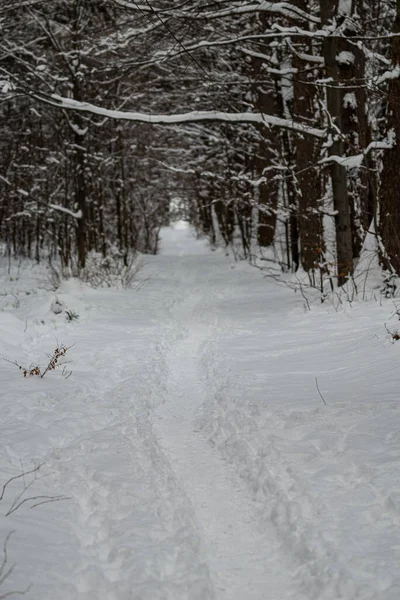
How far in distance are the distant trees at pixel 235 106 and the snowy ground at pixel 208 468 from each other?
3.21 m

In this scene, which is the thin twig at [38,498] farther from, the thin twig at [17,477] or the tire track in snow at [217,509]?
the tire track in snow at [217,509]

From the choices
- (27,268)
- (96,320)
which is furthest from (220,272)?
(96,320)

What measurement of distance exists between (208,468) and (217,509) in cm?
56

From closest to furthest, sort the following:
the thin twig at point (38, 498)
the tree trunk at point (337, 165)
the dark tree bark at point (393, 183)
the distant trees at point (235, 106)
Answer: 1. the thin twig at point (38, 498)
2. the distant trees at point (235, 106)
3. the dark tree bark at point (393, 183)
4. the tree trunk at point (337, 165)

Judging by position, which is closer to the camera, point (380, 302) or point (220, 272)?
point (380, 302)

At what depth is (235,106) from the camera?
50.5 ft

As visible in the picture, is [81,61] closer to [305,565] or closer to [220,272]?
[220,272]

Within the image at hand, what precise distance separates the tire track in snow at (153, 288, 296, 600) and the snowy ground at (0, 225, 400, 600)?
1cm

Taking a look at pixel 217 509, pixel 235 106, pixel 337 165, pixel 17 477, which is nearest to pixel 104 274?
pixel 235 106

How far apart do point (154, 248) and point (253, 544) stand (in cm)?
2600

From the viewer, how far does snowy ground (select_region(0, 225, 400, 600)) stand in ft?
7.92

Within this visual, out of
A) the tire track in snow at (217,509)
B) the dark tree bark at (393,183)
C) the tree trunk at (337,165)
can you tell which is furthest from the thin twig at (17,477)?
the dark tree bark at (393,183)

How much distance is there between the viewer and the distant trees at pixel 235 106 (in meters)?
7.81

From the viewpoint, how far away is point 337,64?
8562mm
